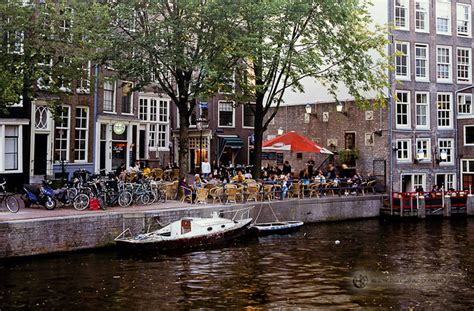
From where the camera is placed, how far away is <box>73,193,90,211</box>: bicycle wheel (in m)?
20.9

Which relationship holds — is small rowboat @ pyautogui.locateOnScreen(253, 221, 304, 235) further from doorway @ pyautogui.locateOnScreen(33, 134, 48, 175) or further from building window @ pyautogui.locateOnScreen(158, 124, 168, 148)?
building window @ pyautogui.locateOnScreen(158, 124, 168, 148)

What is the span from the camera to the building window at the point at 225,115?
136 ft

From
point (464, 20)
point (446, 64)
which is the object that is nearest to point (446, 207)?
point (446, 64)

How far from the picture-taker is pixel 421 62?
119ft

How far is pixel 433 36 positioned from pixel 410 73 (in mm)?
Result: 3576

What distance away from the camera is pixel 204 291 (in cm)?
1464

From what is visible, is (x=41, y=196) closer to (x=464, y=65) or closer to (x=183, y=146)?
(x=183, y=146)

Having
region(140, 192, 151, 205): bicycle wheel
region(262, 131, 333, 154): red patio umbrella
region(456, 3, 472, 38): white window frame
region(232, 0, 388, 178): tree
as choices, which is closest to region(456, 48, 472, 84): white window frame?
region(456, 3, 472, 38): white window frame

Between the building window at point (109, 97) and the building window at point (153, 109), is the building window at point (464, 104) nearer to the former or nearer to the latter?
the building window at point (153, 109)

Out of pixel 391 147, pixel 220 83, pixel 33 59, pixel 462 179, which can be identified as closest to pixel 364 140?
pixel 391 147

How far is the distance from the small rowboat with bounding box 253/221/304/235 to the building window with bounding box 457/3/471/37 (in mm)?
22020

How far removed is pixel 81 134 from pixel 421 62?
76.0 ft

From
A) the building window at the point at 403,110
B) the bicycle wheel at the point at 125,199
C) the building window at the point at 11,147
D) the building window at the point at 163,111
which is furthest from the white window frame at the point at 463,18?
the building window at the point at 11,147

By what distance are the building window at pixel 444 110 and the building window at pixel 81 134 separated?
23674 millimetres
